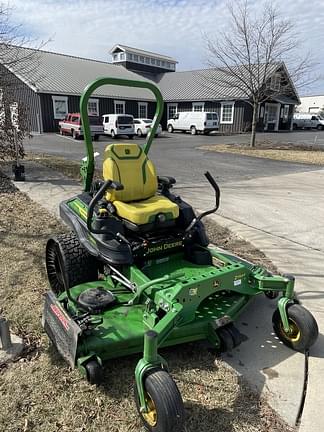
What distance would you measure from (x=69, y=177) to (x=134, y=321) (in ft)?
23.8

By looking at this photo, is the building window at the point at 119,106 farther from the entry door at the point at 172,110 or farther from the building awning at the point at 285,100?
the building awning at the point at 285,100

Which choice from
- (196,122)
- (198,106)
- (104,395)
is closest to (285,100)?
(198,106)

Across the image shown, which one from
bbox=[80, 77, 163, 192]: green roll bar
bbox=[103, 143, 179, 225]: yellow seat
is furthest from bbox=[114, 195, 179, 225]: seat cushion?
bbox=[80, 77, 163, 192]: green roll bar

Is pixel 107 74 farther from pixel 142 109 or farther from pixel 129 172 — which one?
pixel 129 172

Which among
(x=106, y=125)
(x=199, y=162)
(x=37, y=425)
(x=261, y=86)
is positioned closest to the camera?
(x=37, y=425)

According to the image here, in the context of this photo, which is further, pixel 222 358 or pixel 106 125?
pixel 106 125

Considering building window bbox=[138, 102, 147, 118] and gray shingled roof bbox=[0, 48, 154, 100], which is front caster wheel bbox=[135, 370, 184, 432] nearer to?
gray shingled roof bbox=[0, 48, 154, 100]

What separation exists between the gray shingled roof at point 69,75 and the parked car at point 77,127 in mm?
3030

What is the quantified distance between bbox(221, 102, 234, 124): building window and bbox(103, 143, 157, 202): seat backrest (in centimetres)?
2811

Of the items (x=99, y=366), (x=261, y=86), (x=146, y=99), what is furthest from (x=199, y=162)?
(x=146, y=99)

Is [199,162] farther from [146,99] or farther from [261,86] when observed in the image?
[146,99]

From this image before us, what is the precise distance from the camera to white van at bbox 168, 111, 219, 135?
2773cm

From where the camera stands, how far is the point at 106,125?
23469mm

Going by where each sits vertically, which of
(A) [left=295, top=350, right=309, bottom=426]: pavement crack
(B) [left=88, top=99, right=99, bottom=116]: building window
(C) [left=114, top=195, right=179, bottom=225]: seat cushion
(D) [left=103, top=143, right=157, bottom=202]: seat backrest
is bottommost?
(A) [left=295, top=350, right=309, bottom=426]: pavement crack
